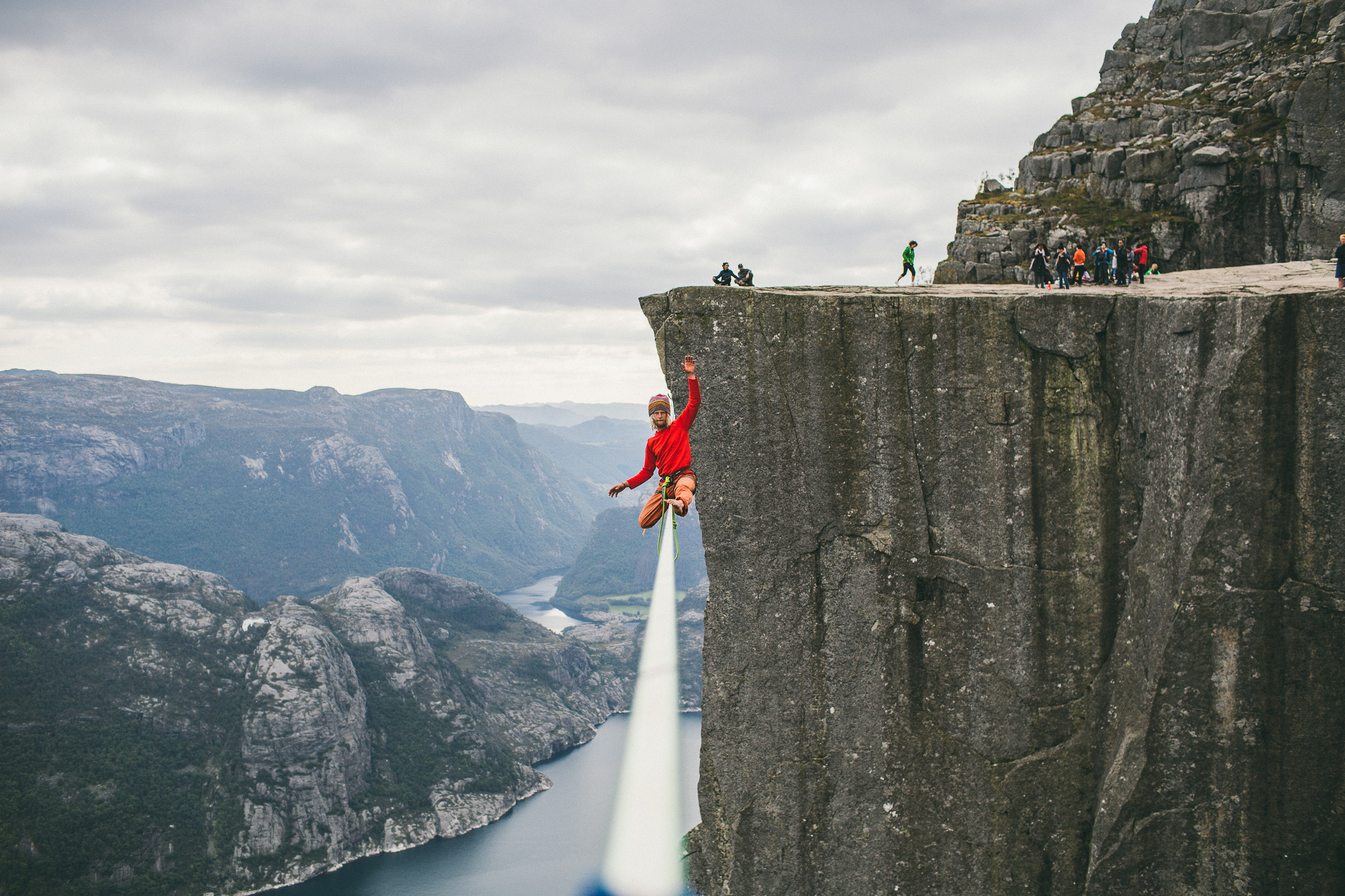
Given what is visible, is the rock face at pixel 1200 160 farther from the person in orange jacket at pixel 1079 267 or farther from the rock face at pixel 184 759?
the rock face at pixel 184 759

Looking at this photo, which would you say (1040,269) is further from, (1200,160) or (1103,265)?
(1200,160)

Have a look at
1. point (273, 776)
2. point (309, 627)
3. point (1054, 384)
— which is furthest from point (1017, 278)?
point (309, 627)

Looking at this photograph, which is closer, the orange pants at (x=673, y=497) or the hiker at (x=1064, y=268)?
the orange pants at (x=673, y=497)

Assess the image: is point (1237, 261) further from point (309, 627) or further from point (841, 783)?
point (309, 627)

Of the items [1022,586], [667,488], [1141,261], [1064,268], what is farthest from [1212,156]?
[667,488]

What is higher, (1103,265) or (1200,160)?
(1200,160)

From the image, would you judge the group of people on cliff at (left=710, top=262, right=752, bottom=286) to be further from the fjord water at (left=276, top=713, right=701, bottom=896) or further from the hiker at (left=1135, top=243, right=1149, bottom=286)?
the fjord water at (left=276, top=713, right=701, bottom=896)

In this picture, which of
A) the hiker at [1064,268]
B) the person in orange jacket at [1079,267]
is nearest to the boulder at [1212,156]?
the person in orange jacket at [1079,267]
